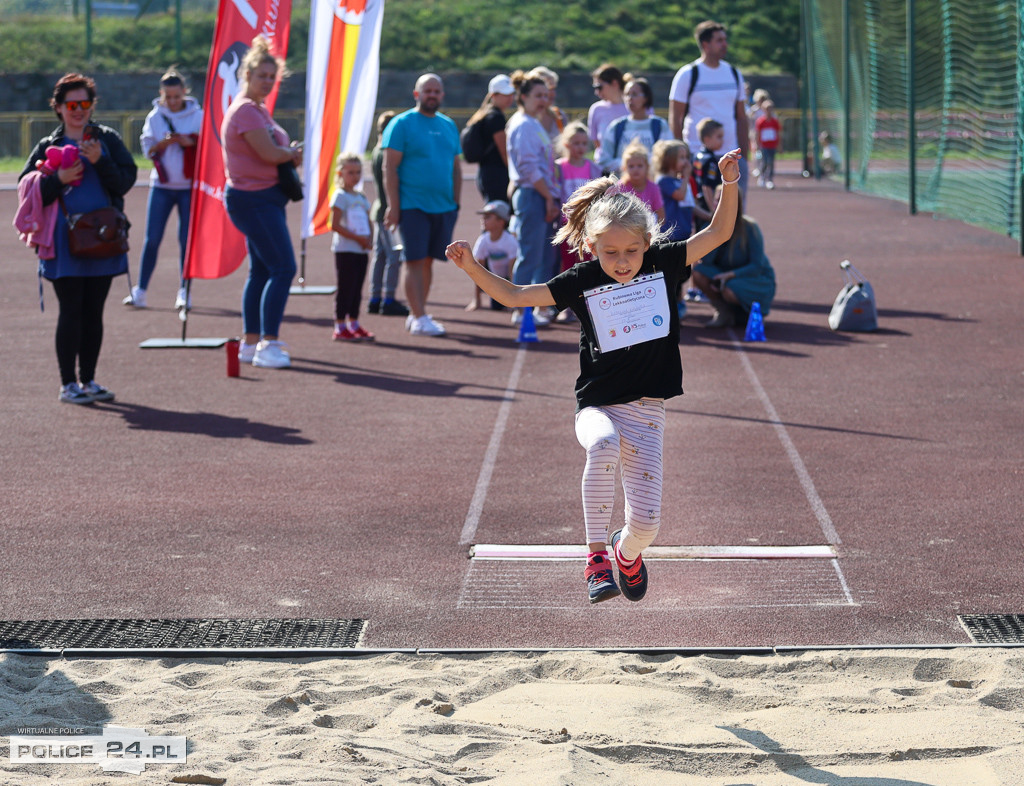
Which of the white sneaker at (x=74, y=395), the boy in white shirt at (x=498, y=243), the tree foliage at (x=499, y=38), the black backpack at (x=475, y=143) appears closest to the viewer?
the white sneaker at (x=74, y=395)

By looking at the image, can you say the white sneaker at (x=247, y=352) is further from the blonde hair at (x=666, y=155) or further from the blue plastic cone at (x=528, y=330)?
the blonde hair at (x=666, y=155)

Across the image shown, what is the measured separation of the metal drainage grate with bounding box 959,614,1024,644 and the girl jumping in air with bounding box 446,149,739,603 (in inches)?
53.2

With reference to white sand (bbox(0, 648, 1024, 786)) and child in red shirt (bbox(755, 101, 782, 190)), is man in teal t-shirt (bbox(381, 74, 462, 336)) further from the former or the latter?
child in red shirt (bbox(755, 101, 782, 190))

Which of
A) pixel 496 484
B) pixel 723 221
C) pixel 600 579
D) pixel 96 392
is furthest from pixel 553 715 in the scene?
pixel 96 392

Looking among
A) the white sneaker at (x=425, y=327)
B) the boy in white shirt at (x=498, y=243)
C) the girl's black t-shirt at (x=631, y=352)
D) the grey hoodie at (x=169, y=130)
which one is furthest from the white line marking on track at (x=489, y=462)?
the grey hoodie at (x=169, y=130)

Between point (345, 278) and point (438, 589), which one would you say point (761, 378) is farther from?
point (438, 589)

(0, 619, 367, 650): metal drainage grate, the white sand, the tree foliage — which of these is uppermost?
the tree foliage

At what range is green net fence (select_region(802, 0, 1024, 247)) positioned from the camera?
897 inches

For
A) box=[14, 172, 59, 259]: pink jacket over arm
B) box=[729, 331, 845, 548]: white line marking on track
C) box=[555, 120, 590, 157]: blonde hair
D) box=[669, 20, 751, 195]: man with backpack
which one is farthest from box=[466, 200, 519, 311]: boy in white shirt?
box=[14, 172, 59, 259]: pink jacket over arm

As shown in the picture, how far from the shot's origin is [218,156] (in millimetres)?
11180

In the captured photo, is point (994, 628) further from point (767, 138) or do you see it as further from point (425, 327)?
point (767, 138)

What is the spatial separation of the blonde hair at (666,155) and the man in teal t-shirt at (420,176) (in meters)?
1.74

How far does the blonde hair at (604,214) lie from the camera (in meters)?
4.75

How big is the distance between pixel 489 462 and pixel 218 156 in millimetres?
4584
